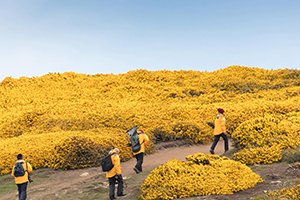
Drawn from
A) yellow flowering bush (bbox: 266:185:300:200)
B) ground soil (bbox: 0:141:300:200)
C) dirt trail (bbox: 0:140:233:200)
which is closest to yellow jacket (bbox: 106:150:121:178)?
ground soil (bbox: 0:141:300:200)

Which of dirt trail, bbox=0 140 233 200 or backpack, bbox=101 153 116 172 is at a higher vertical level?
backpack, bbox=101 153 116 172

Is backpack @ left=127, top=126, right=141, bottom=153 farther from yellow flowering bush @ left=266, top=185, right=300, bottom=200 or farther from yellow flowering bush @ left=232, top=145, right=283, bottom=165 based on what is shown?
yellow flowering bush @ left=266, top=185, right=300, bottom=200

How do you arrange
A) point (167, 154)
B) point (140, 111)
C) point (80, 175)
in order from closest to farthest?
point (80, 175), point (167, 154), point (140, 111)

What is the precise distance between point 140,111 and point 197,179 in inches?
451

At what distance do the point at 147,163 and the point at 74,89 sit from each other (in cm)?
1653

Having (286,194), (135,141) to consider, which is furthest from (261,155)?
(135,141)

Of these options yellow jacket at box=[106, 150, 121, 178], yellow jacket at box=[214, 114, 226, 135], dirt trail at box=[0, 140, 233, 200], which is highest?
yellow jacket at box=[214, 114, 226, 135]

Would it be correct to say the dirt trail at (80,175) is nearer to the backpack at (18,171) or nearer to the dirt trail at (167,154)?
the dirt trail at (167,154)

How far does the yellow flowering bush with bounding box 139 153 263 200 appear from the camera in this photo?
7754 millimetres

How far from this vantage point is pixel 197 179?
8023 millimetres

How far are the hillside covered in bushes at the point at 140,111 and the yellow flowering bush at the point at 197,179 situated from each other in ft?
7.17

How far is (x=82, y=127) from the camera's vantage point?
56.9 ft

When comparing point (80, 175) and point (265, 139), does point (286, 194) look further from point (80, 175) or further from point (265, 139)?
point (80, 175)

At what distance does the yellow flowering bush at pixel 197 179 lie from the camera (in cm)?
775
